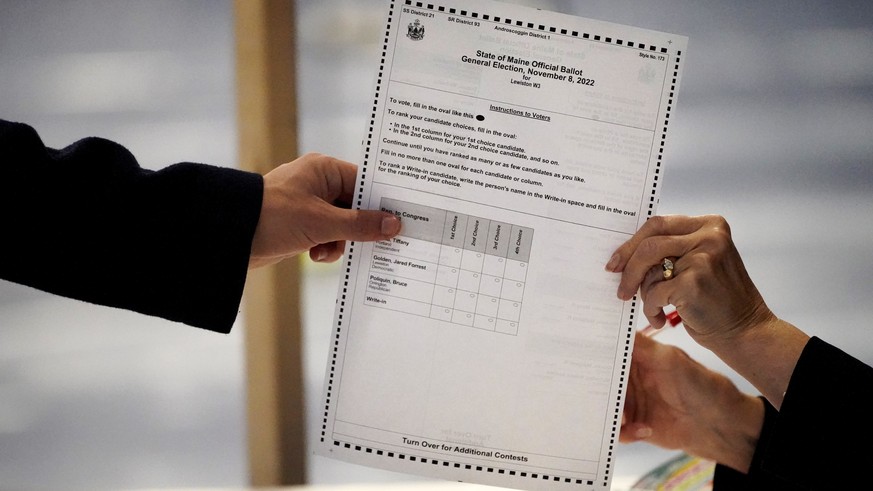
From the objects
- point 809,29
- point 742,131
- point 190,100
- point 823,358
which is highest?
point 809,29

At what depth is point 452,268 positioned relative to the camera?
0.99 meters

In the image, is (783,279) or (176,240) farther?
(783,279)

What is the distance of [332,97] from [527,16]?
3.15 ft

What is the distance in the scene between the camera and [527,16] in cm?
98

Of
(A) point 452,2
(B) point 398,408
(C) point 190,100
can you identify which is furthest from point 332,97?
(B) point 398,408

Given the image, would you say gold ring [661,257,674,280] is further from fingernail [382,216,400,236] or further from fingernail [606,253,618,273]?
fingernail [382,216,400,236]

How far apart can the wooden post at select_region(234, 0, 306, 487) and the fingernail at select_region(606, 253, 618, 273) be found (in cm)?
108

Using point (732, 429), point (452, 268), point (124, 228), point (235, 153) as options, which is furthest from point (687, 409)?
point (235, 153)

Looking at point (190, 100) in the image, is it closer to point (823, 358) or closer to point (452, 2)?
point (452, 2)

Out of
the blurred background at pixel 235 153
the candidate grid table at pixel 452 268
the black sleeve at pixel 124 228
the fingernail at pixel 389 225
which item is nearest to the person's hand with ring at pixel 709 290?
the candidate grid table at pixel 452 268

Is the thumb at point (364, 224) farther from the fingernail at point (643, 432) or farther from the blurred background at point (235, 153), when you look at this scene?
the blurred background at point (235, 153)

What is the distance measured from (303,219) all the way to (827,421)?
717mm

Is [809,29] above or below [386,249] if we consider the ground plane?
above

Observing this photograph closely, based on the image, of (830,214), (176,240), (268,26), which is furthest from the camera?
(830,214)
